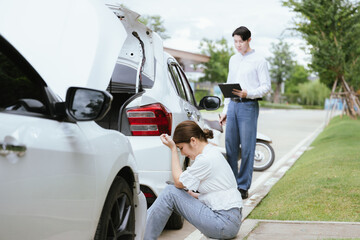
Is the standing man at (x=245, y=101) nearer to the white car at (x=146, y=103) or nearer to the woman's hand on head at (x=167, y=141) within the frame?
the white car at (x=146, y=103)

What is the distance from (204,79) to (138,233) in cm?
6793

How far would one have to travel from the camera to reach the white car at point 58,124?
8.45ft

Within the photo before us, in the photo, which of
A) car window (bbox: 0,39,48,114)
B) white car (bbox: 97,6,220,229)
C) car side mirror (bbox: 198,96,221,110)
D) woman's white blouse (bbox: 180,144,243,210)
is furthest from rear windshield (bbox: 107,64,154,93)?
car window (bbox: 0,39,48,114)

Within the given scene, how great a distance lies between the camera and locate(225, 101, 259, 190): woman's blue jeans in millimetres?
7465

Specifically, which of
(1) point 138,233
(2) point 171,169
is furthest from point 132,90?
(1) point 138,233

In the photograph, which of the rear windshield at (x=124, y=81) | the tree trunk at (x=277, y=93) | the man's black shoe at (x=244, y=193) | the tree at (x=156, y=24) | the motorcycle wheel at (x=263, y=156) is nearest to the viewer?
the rear windshield at (x=124, y=81)

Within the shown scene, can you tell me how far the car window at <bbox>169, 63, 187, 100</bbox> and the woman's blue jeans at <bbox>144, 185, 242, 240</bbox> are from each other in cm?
147

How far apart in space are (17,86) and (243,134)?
4962 mm

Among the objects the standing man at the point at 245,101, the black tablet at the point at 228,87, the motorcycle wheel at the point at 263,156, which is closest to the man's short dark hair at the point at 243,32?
the standing man at the point at 245,101

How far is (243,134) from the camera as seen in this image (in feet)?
24.6

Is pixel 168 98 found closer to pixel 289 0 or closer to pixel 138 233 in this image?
pixel 138 233

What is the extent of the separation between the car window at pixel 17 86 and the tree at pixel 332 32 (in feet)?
66.7

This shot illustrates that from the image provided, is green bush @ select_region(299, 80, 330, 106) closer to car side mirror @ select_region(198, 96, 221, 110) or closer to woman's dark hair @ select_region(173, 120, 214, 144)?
car side mirror @ select_region(198, 96, 221, 110)

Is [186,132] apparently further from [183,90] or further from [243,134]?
[243,134]
